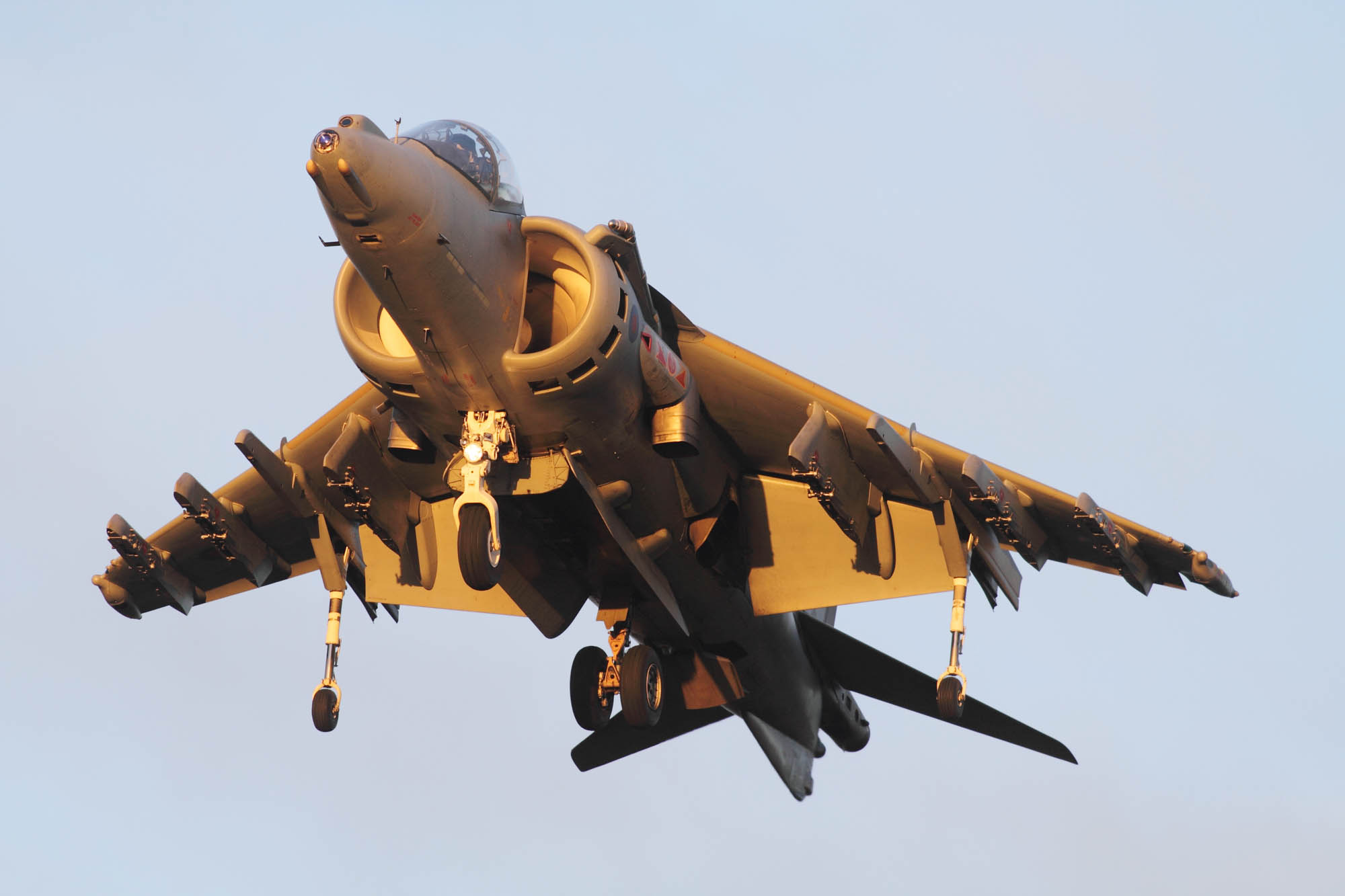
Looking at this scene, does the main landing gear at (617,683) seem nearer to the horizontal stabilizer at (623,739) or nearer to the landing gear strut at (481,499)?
the landing gear strut at (481,499)

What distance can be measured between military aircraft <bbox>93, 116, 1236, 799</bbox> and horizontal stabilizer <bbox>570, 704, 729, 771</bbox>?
0.35 metres

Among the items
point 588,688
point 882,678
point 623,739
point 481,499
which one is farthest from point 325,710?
point 882,678

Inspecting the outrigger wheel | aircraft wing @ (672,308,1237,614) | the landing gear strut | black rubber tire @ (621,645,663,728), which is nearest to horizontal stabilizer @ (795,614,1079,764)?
aircraft wing @ (672,308,1237,614)

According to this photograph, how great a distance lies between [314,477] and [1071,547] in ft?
24.9

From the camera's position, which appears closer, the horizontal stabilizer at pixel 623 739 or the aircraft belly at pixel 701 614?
the aircraft belly at pixel 701 614

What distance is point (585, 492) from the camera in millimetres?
18562

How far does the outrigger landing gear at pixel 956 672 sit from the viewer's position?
61.3ft

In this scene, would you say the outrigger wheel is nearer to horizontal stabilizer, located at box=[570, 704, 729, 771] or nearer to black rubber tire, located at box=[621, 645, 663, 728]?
black rubber tire, located at box=[621, 645, 663, 728]

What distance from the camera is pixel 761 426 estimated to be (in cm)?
1981

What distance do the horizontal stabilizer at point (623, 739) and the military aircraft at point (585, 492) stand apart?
35 cm

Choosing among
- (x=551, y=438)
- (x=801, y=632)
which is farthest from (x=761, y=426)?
(x=801, y=632)

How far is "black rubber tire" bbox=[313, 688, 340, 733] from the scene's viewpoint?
19.1 meters

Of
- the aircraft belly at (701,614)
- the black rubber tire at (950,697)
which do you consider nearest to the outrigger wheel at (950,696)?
the black rubber tire at (950,697)

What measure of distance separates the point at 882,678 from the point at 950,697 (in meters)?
4.86
